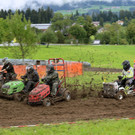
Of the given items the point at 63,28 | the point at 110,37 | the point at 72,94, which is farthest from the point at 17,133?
the point at 63,28

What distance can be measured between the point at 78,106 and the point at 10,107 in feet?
9.19

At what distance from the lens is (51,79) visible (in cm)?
1213

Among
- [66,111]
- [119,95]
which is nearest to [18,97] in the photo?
[66,111]

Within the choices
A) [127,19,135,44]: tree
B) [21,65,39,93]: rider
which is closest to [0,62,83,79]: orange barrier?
[21,65,39,93]: rider

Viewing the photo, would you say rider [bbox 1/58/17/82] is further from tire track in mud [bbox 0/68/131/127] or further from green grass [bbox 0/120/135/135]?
green grass [bbox 0/120/135/135]

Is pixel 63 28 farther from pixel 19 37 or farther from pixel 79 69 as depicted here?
pixel 79 69

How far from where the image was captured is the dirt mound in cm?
895

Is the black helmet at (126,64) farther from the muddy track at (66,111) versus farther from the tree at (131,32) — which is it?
the tree at (131,32)

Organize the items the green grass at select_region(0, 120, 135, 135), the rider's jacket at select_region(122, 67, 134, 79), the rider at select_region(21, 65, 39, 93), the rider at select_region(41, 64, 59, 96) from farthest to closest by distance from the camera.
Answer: the rider's jacket at select_region(122, 67, 134, 79)
the rider at select_region(21, 65, 39, 93)
the rider at select_region(41, 64, 59, 96)
the green grass at select_region(0, 120, 135, 135)

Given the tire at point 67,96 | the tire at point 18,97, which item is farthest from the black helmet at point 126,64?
the tire at point 18,97

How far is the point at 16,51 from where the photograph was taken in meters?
32.1

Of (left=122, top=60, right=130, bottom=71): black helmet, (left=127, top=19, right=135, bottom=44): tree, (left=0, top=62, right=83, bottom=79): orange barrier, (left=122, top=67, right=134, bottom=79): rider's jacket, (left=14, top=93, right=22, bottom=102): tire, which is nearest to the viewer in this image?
(left=14, top=93, right=22, bottom=102): tire

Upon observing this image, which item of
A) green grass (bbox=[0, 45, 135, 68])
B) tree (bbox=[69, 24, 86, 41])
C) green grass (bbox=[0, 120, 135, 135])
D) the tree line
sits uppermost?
the tree line

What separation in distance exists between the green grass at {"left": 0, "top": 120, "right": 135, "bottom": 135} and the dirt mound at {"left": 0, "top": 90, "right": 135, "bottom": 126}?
784 millimetres
